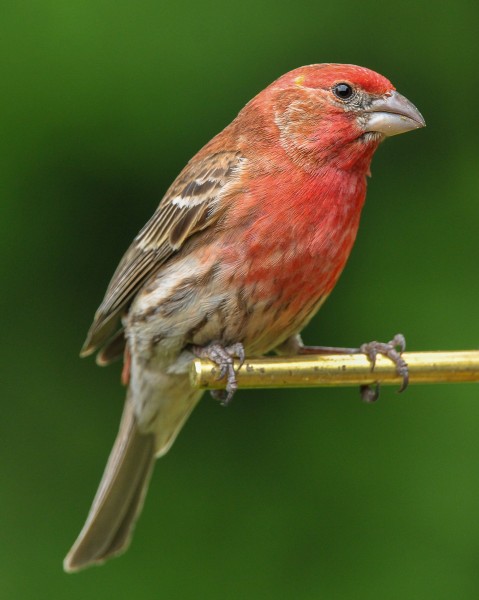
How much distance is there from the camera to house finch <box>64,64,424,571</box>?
128 inches

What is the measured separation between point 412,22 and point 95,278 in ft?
4.73

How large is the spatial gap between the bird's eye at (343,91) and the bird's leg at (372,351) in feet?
2.16

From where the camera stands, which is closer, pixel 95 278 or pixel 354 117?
pixel 354 117

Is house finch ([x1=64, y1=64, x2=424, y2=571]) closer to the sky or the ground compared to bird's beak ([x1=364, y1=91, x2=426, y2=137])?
closer to the ground

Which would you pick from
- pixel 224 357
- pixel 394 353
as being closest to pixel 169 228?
pixel 224 357

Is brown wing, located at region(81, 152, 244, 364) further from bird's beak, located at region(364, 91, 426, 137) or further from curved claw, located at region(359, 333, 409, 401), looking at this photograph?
curved claw, located at region(359, 333, 409, 401)

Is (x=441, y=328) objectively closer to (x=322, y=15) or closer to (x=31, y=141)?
(x=322, y=15)

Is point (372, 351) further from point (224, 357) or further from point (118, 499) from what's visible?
point (118, 499)

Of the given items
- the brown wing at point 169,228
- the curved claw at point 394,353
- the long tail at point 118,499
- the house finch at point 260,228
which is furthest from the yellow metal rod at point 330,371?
the long tail at point 118,499

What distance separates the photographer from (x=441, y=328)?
14.3 ft

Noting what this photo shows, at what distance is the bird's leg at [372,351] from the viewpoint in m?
2.79

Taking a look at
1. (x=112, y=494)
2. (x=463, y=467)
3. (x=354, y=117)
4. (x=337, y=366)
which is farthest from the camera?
(x=463, y=467)

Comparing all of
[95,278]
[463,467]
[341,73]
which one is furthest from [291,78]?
[463,467]

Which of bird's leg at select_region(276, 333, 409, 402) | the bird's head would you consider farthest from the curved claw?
the bird's head
